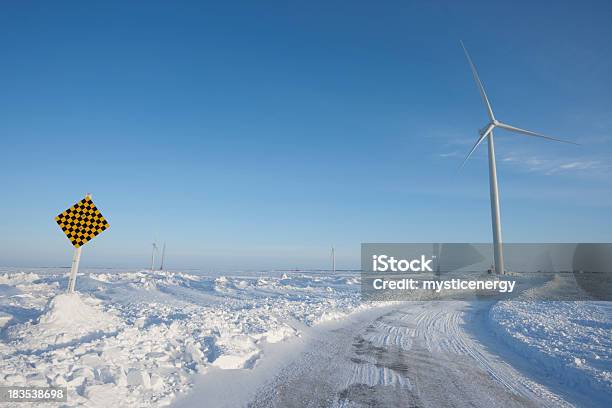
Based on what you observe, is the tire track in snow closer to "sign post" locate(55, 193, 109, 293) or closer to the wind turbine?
"sign post" locate(55, 193, 109, 293)

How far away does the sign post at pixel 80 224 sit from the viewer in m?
10.3

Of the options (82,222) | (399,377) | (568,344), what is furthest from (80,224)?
(568,344)

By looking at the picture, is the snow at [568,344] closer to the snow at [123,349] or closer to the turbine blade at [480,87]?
the snow at [123,349]

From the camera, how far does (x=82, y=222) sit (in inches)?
412

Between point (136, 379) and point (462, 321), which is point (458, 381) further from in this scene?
point (462, 321)

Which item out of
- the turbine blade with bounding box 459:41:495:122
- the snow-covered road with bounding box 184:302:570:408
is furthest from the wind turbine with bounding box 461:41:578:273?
the snow-covered road with bounding box 184:302:570:408

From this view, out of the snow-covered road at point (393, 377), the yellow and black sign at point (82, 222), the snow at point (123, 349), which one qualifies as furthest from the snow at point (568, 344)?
the yellow and black sign at point (82, 222)

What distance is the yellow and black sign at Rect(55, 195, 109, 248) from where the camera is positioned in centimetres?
1027

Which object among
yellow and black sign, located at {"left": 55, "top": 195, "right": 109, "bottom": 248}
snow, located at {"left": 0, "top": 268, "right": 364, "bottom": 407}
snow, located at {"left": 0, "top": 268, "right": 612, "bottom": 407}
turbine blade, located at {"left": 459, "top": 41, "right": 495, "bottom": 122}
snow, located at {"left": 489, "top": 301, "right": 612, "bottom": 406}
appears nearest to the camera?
snow, located at {"left": 0, "top": 268, "right": 364, "bottom": 407}

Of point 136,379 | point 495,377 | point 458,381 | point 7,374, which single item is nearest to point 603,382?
point 495,377

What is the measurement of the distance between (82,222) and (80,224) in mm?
85

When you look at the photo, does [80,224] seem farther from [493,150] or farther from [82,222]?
[493,150]

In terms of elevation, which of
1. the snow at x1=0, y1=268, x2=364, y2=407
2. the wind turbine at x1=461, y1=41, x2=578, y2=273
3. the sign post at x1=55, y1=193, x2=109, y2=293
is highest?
the wind turbine at x1=461, y1=41, x2=578, y2=273

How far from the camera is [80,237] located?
10.4 metres
